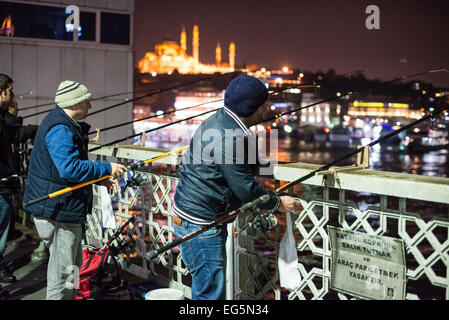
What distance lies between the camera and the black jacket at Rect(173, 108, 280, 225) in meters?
3.21

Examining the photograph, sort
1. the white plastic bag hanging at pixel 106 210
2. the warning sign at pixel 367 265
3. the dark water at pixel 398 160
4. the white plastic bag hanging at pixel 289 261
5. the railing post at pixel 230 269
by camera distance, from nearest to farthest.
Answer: the warning sign at pixel 367 265
the white plastic bag hanging at pixel 289 261
the railing post at pixel 230 269
the white plastic bag hanging at pixel 106 210
the dark water at pixel 398 160

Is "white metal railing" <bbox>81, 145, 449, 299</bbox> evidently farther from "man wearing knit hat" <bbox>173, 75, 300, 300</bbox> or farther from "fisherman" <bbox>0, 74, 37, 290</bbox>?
"fisherman" <bbox>0, 74, 37, 290</bbox>

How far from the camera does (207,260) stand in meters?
3.43

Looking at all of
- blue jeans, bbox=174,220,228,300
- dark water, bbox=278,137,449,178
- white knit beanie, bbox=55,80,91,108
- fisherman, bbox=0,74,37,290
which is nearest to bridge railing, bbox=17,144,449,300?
blue jeans, bbox=174,220,228,300

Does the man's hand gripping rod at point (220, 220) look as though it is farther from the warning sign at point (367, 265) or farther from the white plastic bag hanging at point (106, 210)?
the white plastic bag hanging at point (106, 210)

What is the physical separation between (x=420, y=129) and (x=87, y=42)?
13.1m

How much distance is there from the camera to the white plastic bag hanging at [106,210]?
5.93 metres

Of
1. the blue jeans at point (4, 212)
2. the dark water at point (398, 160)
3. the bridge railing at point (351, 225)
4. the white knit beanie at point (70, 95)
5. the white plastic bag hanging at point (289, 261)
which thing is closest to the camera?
the bridge railing at point (351, 225)

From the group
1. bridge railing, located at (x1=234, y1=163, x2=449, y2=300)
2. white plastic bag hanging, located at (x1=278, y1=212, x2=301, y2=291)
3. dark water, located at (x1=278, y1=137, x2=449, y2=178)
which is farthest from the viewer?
dark water, located at (x1=278, y1=137, x2=449, y2=178)

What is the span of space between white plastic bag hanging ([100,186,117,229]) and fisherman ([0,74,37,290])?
1.01 metres

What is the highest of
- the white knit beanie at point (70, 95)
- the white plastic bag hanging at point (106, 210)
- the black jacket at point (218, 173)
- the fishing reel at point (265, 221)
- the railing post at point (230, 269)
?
the white knit beanie at point (70, 95)

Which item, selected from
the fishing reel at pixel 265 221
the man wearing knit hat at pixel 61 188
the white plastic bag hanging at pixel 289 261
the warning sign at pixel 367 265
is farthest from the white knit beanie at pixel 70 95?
the warning sign at pixel 367 265

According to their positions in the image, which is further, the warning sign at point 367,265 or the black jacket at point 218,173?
the warning sign at point 367,265

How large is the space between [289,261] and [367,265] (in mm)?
645
